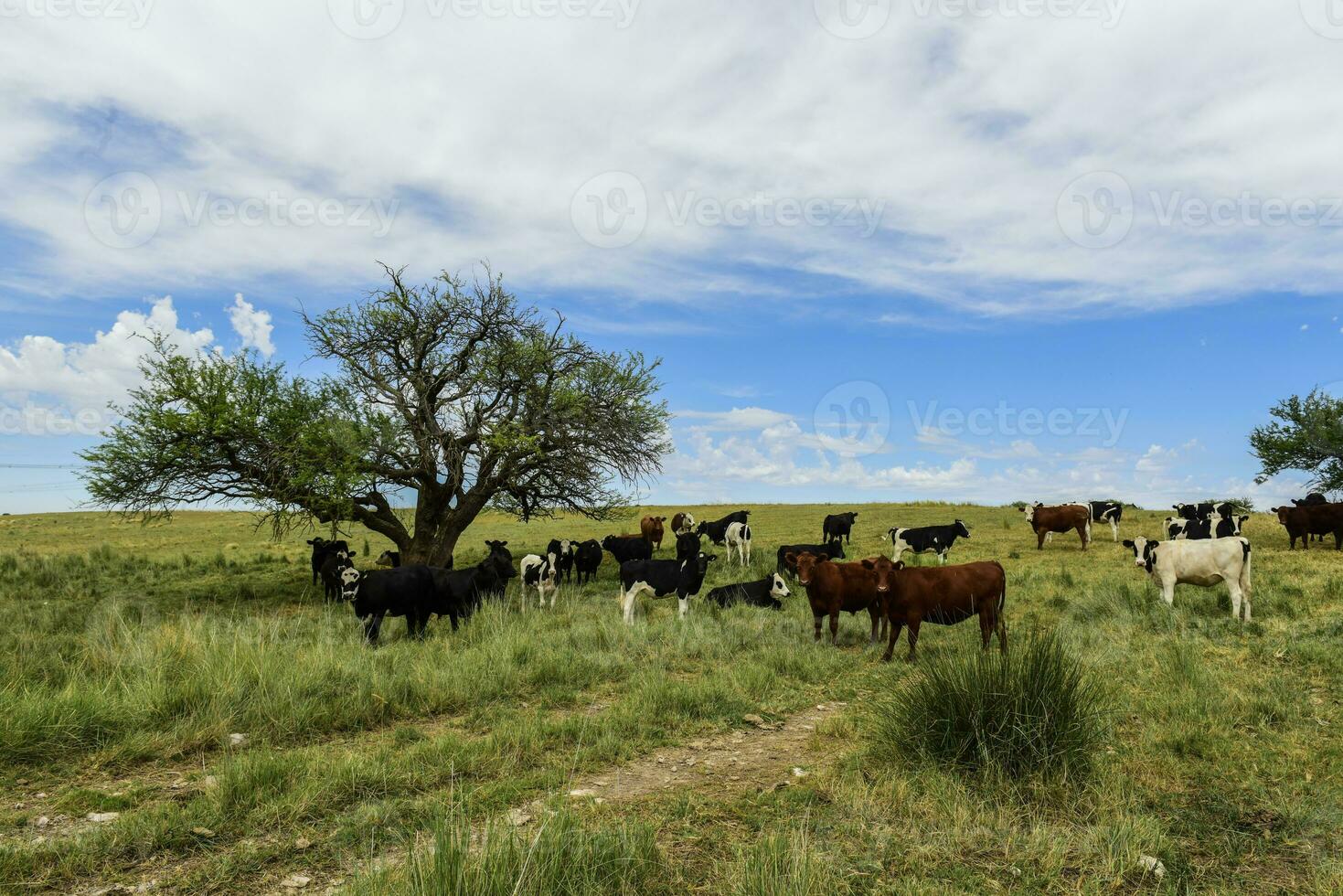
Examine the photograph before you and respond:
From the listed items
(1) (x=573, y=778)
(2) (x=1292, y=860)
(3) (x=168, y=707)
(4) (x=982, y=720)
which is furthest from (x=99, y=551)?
(2) (x=1292, y=860)

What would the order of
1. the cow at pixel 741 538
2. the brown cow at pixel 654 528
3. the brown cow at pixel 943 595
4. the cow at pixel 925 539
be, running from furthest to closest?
1. the brown cow at pixel 654 528
2. the cow at pixel 925 539
3. the cow at pixel 741 538
4. the brown cow at pixel 943 595

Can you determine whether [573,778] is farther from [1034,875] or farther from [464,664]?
[464,664]

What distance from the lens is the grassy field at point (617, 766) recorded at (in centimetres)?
447

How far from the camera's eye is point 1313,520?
22.9 m

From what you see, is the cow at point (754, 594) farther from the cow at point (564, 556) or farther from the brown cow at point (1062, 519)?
the brown cow at point (1062, 519)

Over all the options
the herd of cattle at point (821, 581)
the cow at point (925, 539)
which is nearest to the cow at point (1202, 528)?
the herd of cattle at point (821, 581)

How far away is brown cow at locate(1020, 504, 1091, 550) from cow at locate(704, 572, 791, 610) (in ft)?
47.0

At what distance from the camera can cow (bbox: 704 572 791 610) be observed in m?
15.8

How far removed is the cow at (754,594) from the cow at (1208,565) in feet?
24.6

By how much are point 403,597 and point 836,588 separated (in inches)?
299

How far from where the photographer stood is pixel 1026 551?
2523 centimetres

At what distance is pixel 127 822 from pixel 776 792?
4.78 metres

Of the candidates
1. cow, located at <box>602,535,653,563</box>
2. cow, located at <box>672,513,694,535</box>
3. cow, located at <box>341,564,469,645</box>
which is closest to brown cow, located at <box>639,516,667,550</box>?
cow, located at <box>672,513,694,535</box>

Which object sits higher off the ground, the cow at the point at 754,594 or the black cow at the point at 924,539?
the black cow at the point at 924,539
